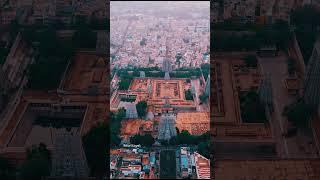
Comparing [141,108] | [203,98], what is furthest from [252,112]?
[141,108]

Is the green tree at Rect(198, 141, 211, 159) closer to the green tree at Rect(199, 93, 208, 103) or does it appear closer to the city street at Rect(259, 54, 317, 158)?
the green tree at Rect(199, 93, 208, 103)

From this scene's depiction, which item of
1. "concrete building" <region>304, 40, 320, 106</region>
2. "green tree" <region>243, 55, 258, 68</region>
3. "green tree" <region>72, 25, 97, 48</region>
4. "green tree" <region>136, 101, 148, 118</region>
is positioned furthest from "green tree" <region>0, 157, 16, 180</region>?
"concrete building" <region>304, 40, 320, 106</region>

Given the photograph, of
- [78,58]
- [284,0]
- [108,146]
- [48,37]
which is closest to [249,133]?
[108,146]

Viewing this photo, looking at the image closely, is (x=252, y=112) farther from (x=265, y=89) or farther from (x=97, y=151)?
(x=97, y=151)

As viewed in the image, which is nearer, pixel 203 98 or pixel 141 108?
pixel 141 108

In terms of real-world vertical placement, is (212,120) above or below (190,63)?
below

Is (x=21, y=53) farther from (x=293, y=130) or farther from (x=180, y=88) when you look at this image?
(x=293, y=130)
